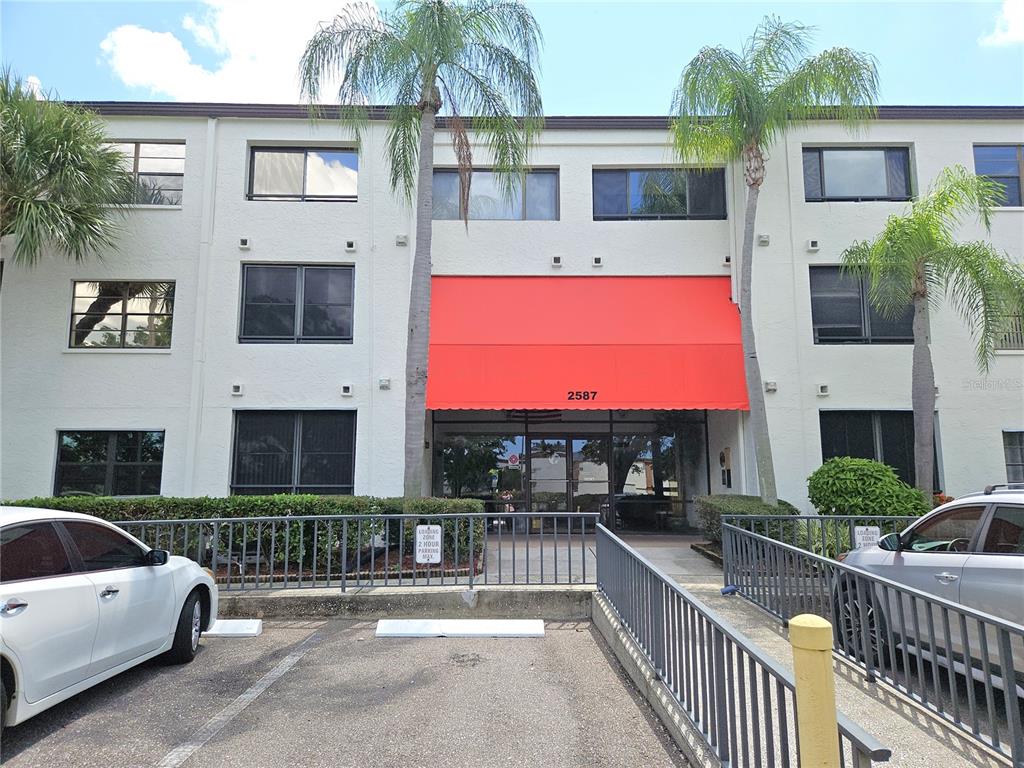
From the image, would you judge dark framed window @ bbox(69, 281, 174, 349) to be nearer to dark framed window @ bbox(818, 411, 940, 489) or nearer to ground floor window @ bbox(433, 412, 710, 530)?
ground floor window @ bbox(433, 412, 710, 530)

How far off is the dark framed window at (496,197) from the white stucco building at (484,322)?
5cm

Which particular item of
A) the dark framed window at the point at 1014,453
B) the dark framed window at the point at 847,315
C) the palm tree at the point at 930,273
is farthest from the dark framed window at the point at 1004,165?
the dark framed window at the point at 1014,453

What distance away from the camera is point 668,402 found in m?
12.2

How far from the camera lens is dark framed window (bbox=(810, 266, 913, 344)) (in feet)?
43.1

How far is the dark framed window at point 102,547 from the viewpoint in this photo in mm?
4913

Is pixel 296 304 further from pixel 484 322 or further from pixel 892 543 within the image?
pixel 892 543

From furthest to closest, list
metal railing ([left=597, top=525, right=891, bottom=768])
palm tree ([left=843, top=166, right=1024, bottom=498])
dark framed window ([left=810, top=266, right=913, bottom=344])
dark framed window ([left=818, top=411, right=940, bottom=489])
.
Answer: dark framed window ([left=810, top=266, right=913, bottom=344]) → dark framed window ([left=818, top=411, right=940, bottom=489]) → palm tree ([left=843, top=166, right=1024, bottom=498]) → metal railing ([left=597, top=525, right=891, bottom=768])

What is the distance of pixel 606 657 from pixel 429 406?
6968 millimetres

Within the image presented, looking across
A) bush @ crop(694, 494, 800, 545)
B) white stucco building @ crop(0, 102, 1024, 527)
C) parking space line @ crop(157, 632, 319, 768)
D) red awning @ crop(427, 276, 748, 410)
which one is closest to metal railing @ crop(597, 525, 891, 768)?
parking space line @ crop(157, 632, 319, 768)

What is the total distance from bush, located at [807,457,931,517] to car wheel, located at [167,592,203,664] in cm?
960

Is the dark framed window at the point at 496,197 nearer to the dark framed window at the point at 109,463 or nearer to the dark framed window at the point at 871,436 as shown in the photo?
the dark framed window at the point at 871,436

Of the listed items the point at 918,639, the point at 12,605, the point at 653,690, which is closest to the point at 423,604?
the point at 653,690

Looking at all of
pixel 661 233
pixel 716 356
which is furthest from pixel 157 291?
pixel 716 356
